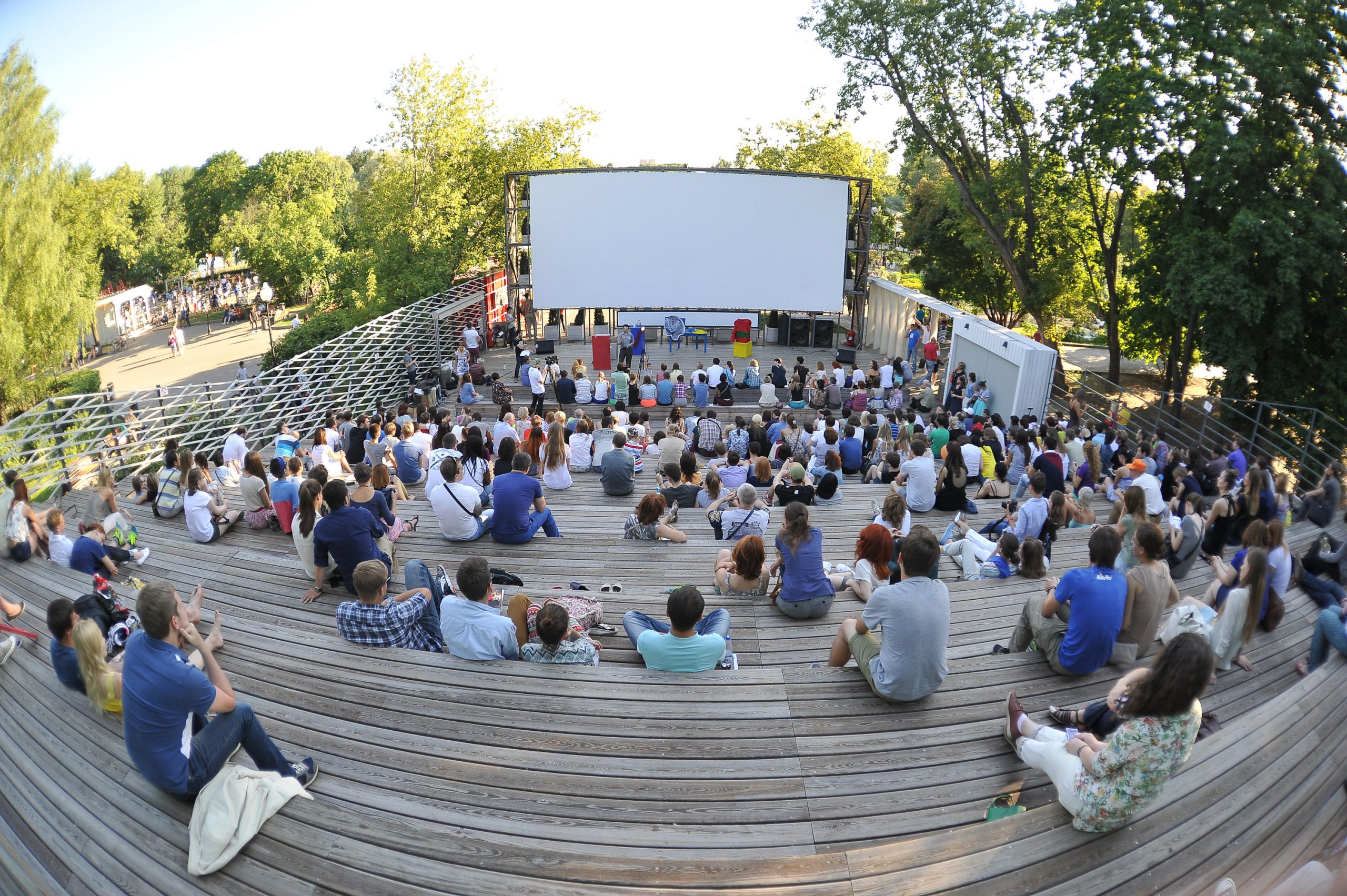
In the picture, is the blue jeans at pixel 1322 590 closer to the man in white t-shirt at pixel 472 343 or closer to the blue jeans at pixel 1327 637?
the blue jeans at pixel 1327 637

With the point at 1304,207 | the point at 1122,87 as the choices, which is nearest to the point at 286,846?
the point at 1304,207

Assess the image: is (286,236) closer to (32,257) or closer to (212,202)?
(32,257)

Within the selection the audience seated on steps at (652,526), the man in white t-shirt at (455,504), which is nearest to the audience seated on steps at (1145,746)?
the audience seated on steps at (652,526)

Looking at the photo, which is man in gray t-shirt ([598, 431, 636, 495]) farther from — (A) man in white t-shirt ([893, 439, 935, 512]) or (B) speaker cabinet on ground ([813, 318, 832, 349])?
(B) speaker cabinet on ground ([813, 318, 832, 349])

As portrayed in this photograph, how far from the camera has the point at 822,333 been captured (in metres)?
21.0

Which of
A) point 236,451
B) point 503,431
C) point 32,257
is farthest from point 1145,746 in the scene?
point 32,257

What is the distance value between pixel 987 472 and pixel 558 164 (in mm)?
23288

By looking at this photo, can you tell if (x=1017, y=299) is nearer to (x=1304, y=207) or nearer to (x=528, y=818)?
(x=1304, y=207)

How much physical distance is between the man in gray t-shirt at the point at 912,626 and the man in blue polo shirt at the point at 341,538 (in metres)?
2.92

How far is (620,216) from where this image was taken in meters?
19.8

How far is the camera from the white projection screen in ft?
64.2

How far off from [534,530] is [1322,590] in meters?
5.49

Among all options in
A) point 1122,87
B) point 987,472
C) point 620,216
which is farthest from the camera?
point 620,216

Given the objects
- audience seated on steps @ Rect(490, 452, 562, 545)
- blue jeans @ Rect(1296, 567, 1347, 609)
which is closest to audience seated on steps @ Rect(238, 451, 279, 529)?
audience seated on steps @ Rect(490, 452, 562, 545)
